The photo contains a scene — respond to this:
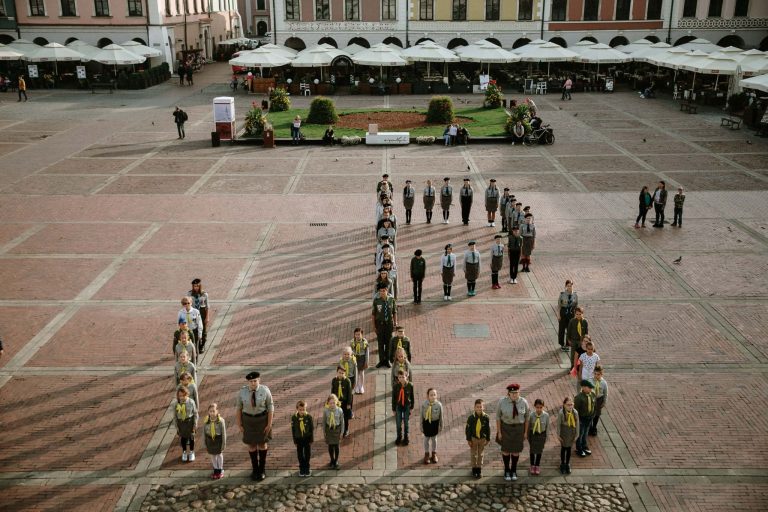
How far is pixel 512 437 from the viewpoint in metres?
9.73

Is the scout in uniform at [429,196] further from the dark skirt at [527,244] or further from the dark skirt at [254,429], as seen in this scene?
the dark skirt at [254,429]

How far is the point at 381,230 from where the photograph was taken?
55.6 ft

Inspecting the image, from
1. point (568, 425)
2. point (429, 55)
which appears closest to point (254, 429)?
point (568, 425)

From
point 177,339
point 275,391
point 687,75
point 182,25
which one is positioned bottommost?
point 275,391

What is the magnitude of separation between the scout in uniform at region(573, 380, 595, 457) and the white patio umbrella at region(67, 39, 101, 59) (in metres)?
46.5

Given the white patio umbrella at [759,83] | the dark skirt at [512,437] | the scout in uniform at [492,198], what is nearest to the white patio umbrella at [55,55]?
the scout in uniform at [492,198]

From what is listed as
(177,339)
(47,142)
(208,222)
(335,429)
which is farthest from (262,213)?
(47,142)

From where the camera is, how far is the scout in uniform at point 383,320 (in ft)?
42.0

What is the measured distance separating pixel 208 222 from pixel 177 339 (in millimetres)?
9643

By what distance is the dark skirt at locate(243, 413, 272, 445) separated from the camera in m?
9.89

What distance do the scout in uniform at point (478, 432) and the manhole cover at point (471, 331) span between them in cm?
440

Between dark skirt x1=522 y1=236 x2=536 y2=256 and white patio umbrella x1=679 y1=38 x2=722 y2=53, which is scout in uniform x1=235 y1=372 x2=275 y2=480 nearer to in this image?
dark skirt x1=522 y1=236 x2=536 y2=256

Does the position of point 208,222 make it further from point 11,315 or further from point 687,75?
point 687,75

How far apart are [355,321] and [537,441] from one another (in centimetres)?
584
